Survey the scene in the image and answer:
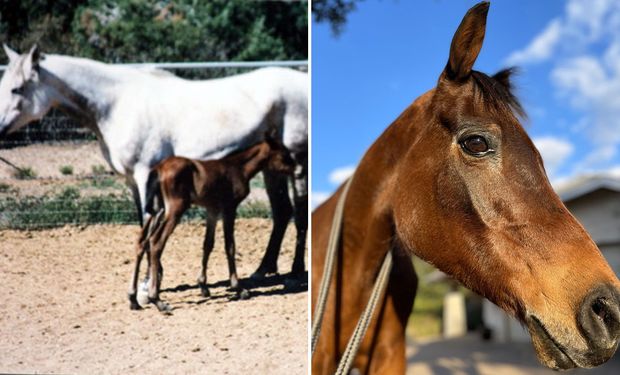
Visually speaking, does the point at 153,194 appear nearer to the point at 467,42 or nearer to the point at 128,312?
the point at 128,312

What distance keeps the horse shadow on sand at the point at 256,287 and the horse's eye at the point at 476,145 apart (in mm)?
1952

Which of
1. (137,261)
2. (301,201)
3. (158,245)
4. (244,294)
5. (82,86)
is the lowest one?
(244,294)

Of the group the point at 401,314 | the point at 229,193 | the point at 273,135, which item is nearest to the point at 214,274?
the point at 229,193

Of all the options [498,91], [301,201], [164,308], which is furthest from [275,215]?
[498,91]

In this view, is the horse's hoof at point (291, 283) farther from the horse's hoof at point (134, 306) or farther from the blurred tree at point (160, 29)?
the blurred tree at point (160, 29)

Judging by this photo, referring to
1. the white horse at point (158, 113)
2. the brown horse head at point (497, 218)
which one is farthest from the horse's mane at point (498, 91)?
the white horse at point (158, 113)

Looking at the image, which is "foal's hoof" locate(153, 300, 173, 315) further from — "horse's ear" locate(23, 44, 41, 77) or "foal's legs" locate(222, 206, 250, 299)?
"horse's ear" locate(23, 44, 41, 77)

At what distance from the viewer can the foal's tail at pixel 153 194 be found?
3199mm

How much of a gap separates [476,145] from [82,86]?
8.92 feet

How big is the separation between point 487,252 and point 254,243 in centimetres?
204

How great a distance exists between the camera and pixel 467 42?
149 centimetres

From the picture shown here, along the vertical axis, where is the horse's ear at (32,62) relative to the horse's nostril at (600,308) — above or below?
above

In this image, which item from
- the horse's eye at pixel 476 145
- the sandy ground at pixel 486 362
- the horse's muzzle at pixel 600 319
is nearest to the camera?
the horse's muzzle at pixel 600 319

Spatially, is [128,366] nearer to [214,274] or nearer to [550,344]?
[214,274]
